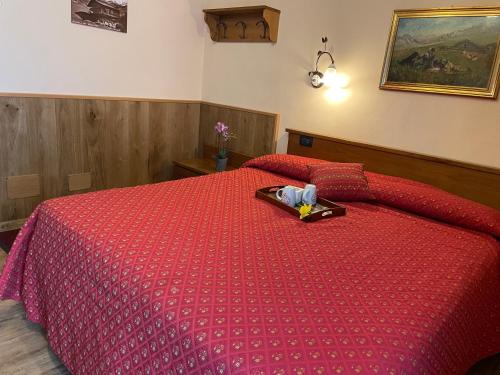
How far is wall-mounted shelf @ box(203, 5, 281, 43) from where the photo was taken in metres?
A: 3.08

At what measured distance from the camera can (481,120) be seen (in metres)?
2.24

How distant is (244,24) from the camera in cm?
336

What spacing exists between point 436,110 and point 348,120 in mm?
610

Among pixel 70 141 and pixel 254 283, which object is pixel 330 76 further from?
pixel 70 141

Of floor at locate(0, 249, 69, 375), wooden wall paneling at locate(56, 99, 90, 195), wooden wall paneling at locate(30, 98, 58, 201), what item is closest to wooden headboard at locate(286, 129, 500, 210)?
wooden wall paneling at locate(56, 99, 90, 195)

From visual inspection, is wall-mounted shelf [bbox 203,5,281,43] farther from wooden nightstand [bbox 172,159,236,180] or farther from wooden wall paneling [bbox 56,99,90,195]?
wooden wall paneling [bbox 56,99,90,195]

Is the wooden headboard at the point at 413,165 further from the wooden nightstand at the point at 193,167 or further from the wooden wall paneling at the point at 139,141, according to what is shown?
the wooden wall paneling at the point at 139,141

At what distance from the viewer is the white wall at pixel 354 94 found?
2.30 metres

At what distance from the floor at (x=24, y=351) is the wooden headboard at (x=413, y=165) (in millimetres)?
931

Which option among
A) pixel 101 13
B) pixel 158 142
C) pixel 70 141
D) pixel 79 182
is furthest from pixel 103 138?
pixel 101 13

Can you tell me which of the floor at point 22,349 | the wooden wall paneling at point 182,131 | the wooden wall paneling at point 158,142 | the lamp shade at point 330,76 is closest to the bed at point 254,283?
the floor at point 22,349

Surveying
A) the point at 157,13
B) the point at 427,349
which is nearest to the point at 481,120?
the point at 427,349

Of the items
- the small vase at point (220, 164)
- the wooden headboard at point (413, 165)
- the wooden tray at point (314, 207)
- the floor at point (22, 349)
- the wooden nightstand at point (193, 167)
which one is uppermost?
the wooden headboard at point (413, 165)

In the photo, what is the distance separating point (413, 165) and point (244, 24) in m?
1.92
